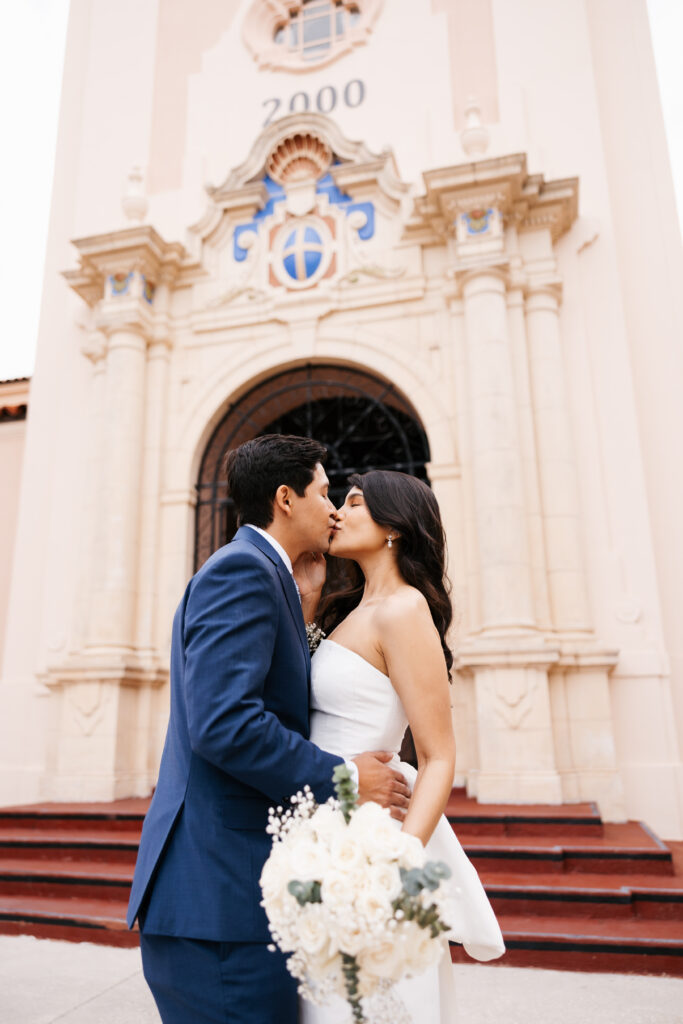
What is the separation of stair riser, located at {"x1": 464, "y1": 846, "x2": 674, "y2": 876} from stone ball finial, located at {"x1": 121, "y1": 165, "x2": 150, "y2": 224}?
7680mm

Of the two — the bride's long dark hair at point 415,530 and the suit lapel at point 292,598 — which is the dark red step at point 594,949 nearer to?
the bride's long dark hair at point 415,530

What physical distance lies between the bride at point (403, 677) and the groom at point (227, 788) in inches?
5.2

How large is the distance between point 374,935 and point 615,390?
722 centimetres

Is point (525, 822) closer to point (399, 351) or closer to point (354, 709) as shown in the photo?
point (354, 709)

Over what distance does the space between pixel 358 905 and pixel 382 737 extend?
0.80 meters

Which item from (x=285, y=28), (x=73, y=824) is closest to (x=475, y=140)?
(x=285, y=28)

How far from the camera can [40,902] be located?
5074 mm

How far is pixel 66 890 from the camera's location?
521cm

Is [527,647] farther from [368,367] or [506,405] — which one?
[368,367]

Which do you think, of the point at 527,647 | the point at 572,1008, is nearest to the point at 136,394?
the point at 527,647

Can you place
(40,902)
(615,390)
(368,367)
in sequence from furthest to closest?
(368,367) < (615,390) < (40,902)

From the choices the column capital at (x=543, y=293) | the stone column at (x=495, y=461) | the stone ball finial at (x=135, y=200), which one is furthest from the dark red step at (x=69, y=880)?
the stone ball finial at (x=135, y=200)

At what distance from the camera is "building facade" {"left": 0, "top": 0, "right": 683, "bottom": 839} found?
6.83 meters

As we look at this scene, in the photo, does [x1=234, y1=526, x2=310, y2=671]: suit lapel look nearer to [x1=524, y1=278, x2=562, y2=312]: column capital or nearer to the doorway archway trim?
the doorway archway trim
